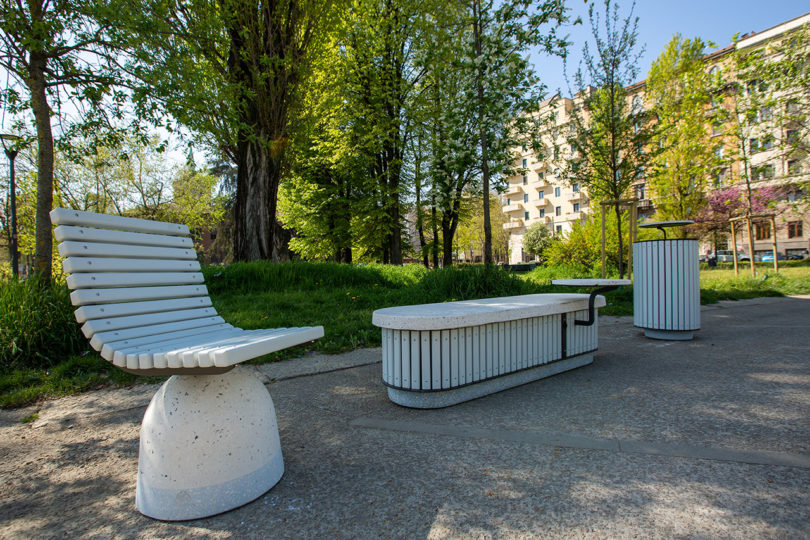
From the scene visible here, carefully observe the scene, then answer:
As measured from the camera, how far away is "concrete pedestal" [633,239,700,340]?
5.31 m

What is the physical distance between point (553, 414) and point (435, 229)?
1854cm

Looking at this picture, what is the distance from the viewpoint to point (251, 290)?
877 centimetres

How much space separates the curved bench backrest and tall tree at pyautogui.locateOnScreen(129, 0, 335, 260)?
18.2 feet

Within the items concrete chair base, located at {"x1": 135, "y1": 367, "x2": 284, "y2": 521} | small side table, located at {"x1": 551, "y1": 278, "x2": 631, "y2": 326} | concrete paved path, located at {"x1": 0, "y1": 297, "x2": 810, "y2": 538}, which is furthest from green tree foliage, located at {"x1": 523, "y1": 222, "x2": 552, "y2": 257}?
concrete chair base, located at {"x1": 135, "y1": 367, "x2": 284, "y2": 521}

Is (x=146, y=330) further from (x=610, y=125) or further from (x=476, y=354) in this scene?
(x=610, y=125)

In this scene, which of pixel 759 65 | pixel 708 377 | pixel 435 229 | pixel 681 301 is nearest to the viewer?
pixel 708 377

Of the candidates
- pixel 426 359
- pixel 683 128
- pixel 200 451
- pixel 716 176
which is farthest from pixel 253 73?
pixel 683 128

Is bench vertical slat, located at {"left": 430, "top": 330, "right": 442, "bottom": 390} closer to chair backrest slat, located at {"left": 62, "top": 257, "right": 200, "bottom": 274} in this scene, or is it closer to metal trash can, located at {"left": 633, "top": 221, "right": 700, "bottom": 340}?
chair backrest slat, located at {"left": 62, "top": 257, "right": 200, "bottom": 274}

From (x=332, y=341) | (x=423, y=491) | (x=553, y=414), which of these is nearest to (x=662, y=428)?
(x=553, y=414)

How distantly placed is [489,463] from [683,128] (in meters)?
19.1

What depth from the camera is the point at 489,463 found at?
227cm

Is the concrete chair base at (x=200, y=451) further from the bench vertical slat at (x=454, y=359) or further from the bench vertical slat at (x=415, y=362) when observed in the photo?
the bench vertical slat at (x=454, y=359)

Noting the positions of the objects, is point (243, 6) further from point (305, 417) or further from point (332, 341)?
point (305, 417)

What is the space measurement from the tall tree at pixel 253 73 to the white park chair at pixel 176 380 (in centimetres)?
588
